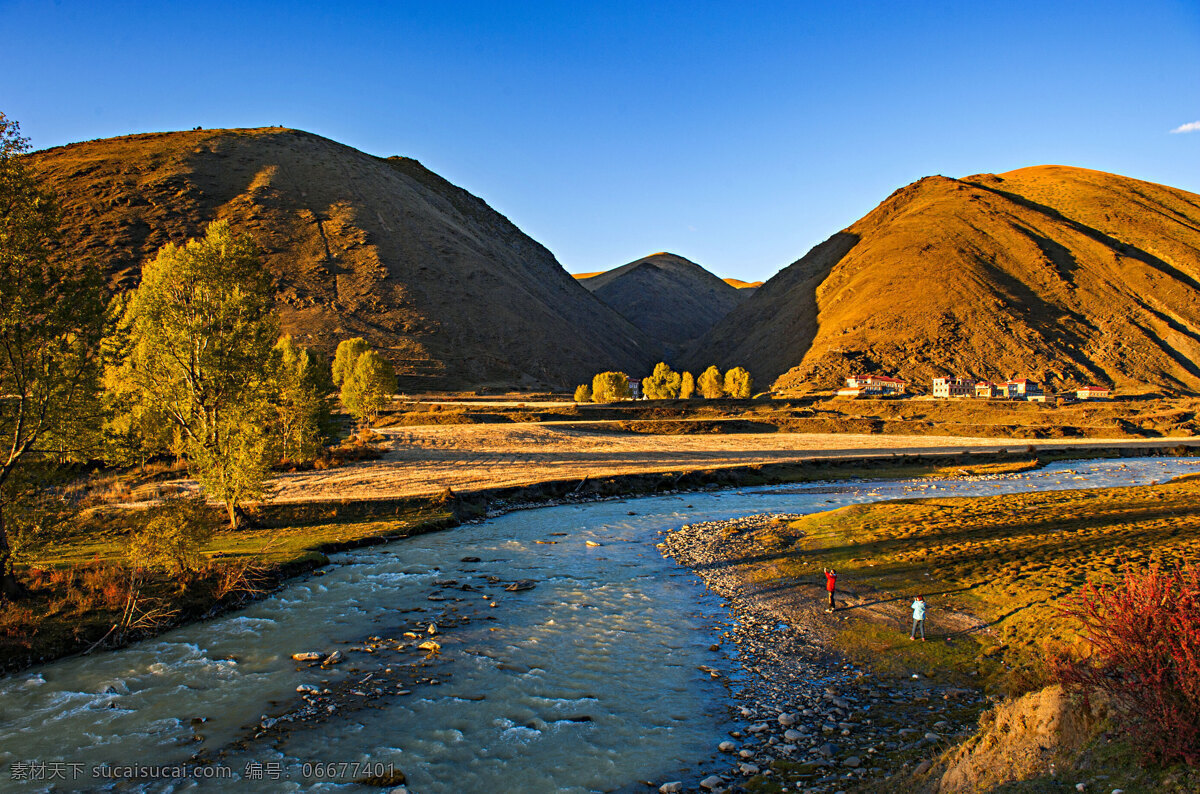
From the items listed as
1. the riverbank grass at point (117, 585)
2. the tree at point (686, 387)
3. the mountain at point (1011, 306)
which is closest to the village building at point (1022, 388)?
the mountain at point (1011, 306)

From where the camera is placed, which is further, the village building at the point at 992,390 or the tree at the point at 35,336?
the village building at the point at 992,390

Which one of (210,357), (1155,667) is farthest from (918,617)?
(210,357)

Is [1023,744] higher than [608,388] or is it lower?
lower

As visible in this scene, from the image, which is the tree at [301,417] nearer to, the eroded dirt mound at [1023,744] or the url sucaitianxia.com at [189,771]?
the url sucaitianxia.com at [189,771]

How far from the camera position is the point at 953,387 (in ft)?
427

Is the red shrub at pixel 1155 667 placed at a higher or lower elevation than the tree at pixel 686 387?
lower

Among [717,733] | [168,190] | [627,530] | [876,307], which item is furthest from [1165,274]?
[168,190]

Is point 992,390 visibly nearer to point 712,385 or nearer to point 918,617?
point 712,385

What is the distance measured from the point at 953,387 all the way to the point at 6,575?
144428mm

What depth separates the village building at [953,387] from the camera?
418 feet

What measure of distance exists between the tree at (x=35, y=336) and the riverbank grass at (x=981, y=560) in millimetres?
22429

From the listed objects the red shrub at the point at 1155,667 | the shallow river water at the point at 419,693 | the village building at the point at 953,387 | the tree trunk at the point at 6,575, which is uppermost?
the village building at the point at 953,387

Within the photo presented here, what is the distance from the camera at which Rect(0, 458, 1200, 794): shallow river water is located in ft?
38.0

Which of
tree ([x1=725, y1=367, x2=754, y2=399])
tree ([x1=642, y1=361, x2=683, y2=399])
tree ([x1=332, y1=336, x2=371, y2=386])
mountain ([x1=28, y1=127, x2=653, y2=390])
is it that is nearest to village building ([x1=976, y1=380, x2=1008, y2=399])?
tree ([x1=725, y1=367, x2=754, y2=399])
